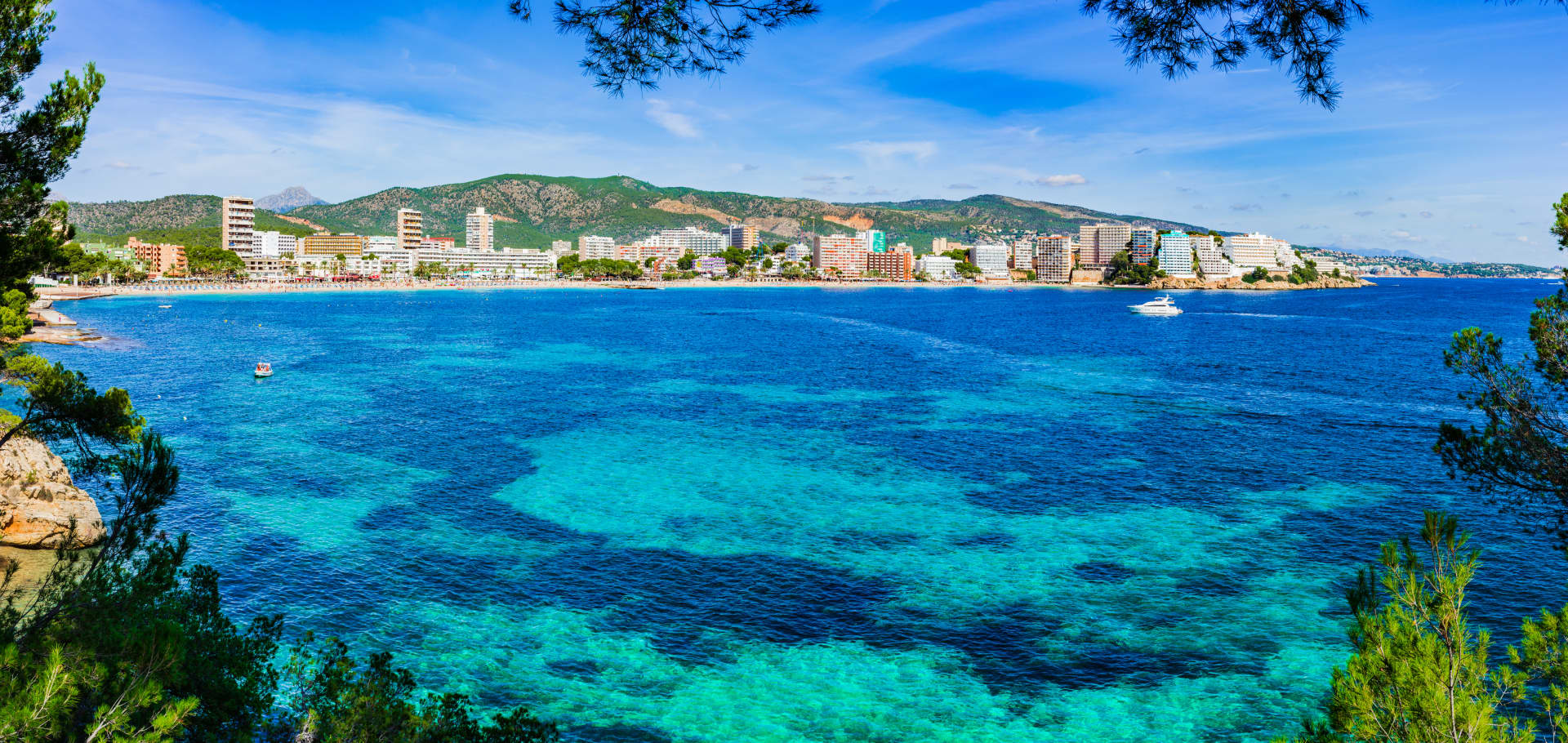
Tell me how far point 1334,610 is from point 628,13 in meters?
18.9

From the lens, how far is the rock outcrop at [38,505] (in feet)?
67.0

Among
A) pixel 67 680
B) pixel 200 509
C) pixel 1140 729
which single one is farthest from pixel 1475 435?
pixel 200 509

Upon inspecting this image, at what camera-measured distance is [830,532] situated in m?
24.1

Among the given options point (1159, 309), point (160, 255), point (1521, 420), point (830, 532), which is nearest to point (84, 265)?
point (830, 532)

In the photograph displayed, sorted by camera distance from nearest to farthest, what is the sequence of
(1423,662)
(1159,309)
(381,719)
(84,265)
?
1. (1423,662)
2. (381,719)
3. (84,265)
4. (1159,309)

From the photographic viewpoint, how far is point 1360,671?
643cm

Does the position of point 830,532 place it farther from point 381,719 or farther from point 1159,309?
point 1159,309

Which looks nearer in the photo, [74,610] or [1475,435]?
[74,610]

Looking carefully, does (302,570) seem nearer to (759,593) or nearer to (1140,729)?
(759,593)

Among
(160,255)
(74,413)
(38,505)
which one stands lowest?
(38,505)

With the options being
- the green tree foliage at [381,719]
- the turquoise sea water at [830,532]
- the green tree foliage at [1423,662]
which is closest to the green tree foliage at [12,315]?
the turquoise sea water at [830,532]

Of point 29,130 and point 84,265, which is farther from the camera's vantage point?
point 84,265

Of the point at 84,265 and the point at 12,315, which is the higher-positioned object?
the point at 84,265

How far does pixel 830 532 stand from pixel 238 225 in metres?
212
